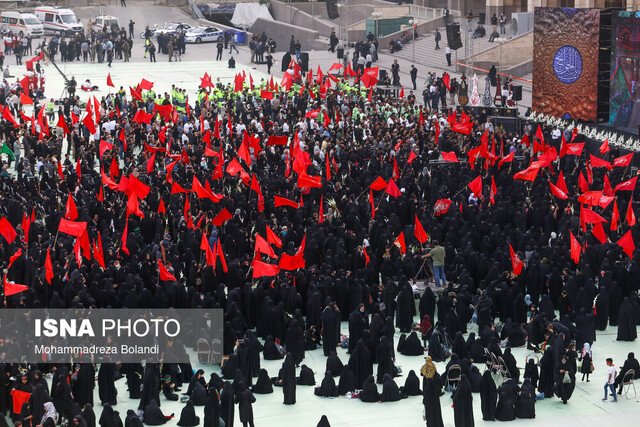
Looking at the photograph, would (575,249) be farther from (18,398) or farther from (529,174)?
(18,398)

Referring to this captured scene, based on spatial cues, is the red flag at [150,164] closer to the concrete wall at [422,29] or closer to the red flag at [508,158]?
the red flag at [508,158]

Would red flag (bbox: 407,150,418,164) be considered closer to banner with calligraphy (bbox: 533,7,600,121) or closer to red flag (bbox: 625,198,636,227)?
red flag (bbox: 625,198,636,227)

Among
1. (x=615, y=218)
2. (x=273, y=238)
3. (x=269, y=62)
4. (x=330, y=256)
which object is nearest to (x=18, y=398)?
(x=273, y=238)

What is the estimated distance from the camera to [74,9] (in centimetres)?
6725

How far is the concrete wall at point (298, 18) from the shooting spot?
205 ft

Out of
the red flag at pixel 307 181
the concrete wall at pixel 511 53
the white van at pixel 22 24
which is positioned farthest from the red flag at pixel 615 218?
the white van at pixel 22 24

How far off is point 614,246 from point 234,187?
9.54 meters

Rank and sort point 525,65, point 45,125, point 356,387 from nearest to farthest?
point 356,387
point 45,125
point 525,65

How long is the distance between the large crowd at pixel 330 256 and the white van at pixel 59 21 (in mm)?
26816

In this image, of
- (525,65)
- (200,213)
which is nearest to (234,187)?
(200,213)

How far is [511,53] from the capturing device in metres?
51.2

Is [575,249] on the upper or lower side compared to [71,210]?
lower

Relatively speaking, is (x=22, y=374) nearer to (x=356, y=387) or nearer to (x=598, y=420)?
(x=356, y=387)

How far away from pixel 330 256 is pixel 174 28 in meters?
39.4
